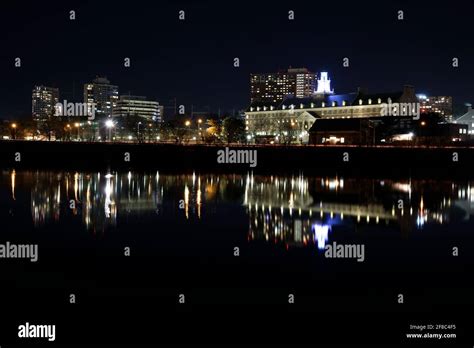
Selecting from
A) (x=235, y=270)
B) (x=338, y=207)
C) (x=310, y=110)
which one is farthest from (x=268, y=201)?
(x=310, y=110)

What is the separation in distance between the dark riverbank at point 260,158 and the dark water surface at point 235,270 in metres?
22.5

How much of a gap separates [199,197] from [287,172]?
2213 centimetres

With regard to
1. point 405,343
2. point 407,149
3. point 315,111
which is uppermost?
point 315,111

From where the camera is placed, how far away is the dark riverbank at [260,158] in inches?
1994

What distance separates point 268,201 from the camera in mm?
29766

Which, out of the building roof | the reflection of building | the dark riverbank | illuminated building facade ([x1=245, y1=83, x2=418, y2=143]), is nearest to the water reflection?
the reflection of building

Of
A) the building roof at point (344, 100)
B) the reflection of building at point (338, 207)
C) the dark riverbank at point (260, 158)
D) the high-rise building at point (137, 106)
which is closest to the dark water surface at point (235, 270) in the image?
the reflection of building at point (338, 207)

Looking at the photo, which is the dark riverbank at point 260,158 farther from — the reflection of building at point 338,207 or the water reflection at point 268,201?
the reflection of building at point 338,207

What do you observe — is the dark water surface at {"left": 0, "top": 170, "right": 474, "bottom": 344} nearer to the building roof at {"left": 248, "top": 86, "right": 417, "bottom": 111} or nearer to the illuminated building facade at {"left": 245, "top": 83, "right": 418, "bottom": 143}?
the illuminated building facade at {"left": 245, "top": 83, "right": 418, "bottom": 143}

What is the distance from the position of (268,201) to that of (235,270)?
1447 centimetres

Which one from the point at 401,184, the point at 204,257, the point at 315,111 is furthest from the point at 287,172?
the point at 315,111

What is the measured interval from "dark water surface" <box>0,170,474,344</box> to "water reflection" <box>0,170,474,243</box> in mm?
156

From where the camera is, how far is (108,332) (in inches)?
447

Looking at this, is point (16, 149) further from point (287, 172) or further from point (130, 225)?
point (130, 225)
